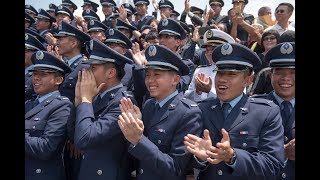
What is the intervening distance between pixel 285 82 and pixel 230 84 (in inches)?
26.1

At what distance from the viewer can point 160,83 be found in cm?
396

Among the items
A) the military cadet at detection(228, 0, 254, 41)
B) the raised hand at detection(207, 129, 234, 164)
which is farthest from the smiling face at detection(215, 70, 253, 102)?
the military cadet at detection(228, 0, 254, 41)

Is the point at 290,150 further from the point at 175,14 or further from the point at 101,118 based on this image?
the point at 175,14

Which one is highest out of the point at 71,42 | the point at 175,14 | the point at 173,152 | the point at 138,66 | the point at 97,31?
the point at 175,14

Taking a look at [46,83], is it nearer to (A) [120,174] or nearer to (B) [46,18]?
(A) [120,174]

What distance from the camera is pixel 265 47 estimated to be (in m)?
6.70

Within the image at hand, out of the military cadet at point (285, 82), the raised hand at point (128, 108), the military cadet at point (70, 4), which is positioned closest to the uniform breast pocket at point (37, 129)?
the raised hand at point (128, 108)

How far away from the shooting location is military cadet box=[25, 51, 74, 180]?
157 inches

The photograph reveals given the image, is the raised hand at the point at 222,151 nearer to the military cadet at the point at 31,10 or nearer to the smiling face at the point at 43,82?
the smiling face at the point at 43,82

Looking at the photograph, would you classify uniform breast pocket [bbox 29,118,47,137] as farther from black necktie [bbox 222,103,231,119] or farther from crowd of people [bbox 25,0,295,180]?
black necktie [bbox 222,103,231,119]

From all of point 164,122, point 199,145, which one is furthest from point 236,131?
point 164,122

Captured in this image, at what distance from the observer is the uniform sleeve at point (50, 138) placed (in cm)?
394

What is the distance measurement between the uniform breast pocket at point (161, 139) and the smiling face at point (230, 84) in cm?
60
